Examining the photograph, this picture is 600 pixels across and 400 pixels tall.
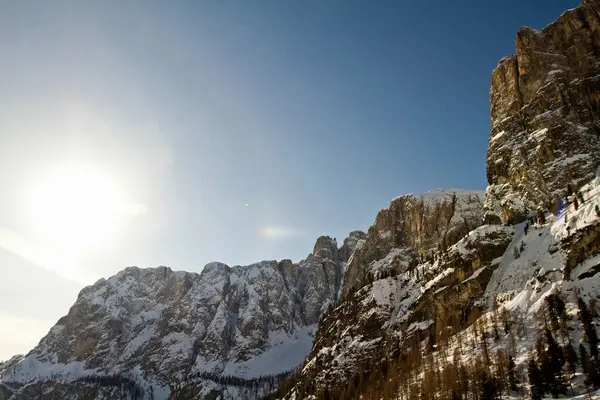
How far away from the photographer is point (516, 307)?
4139 inches

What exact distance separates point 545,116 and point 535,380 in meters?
100

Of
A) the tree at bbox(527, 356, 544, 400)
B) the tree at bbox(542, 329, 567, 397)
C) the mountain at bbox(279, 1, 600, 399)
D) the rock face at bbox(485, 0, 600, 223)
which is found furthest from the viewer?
the rock face at bbox(485, 0, 600, 223)

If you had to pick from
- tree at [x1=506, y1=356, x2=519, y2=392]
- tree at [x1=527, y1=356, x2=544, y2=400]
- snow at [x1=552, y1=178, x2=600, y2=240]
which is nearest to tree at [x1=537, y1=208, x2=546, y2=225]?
snow at [x1=552, y1=178, x2=600, y2=240]

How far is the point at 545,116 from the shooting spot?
148750mm

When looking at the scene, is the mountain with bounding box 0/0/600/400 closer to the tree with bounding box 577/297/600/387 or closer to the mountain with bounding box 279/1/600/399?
Answer: the tree with bounding box 577/297/600/387

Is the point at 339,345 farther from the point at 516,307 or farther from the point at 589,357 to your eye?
the point at 589,357

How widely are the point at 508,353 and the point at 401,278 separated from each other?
273 feet

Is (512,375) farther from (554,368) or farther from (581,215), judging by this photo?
(581,215)

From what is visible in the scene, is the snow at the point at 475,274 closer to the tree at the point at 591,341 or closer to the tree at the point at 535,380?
the tree at the point at 591,341

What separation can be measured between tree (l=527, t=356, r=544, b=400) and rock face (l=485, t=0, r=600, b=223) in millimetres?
65611

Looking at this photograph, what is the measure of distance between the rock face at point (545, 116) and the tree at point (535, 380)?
215 ft

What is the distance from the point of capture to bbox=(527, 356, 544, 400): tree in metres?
74.4

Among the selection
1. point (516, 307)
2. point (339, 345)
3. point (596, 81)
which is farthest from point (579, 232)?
point (339, 345)

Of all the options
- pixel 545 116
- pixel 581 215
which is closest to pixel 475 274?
pixel 581 215
